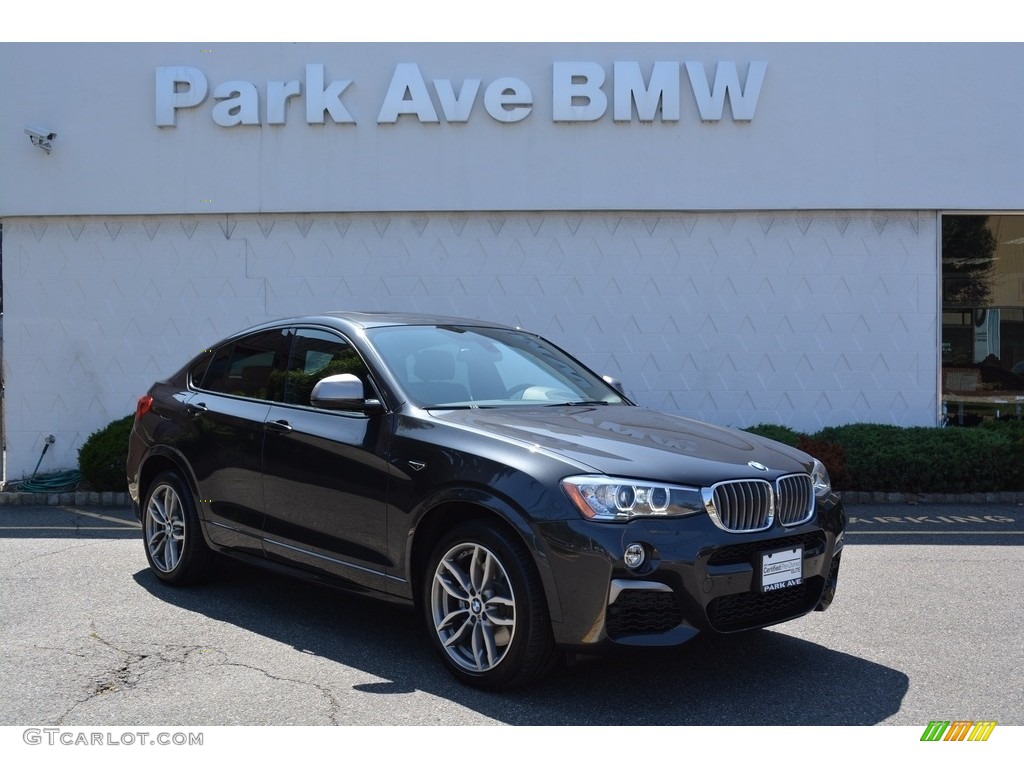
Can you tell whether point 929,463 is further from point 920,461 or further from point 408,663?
point 408,663

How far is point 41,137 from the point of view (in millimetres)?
12156

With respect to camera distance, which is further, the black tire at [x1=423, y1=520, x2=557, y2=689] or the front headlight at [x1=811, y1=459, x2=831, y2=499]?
the front headlight at [x1=811, y1=459, x2=831, y2=499]

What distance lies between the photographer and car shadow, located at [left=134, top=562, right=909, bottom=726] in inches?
169

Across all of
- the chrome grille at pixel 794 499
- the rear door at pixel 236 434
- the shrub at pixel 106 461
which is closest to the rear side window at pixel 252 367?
the rear door at pixel 236 434

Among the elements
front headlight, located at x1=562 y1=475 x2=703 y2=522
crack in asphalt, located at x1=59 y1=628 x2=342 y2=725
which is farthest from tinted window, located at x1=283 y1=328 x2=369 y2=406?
front headlight, located at x1=562 y1=475 x2=703 y2=522

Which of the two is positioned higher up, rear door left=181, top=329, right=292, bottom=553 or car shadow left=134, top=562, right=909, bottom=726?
rear door left=181, top=329, right=292, bottom=553

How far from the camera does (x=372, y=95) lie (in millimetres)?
12172

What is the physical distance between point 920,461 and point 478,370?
6.65m

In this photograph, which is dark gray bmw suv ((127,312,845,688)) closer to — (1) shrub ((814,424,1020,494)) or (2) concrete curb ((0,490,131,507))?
(2) concrete curb ((0,490,131,507))

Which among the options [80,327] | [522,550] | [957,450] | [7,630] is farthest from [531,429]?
[80,327]

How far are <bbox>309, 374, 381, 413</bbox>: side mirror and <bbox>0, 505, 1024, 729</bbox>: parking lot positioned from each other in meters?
1.26

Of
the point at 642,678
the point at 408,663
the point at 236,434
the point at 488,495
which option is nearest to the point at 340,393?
the point at 488,495

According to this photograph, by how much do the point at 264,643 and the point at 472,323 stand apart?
2187 millimetres

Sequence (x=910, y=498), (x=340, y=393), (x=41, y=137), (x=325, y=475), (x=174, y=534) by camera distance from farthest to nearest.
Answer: (x=41, y=137)
(x=910, y=498)
(x=174, y=534)
(x=325, y=475)
(x=340, y=393)
